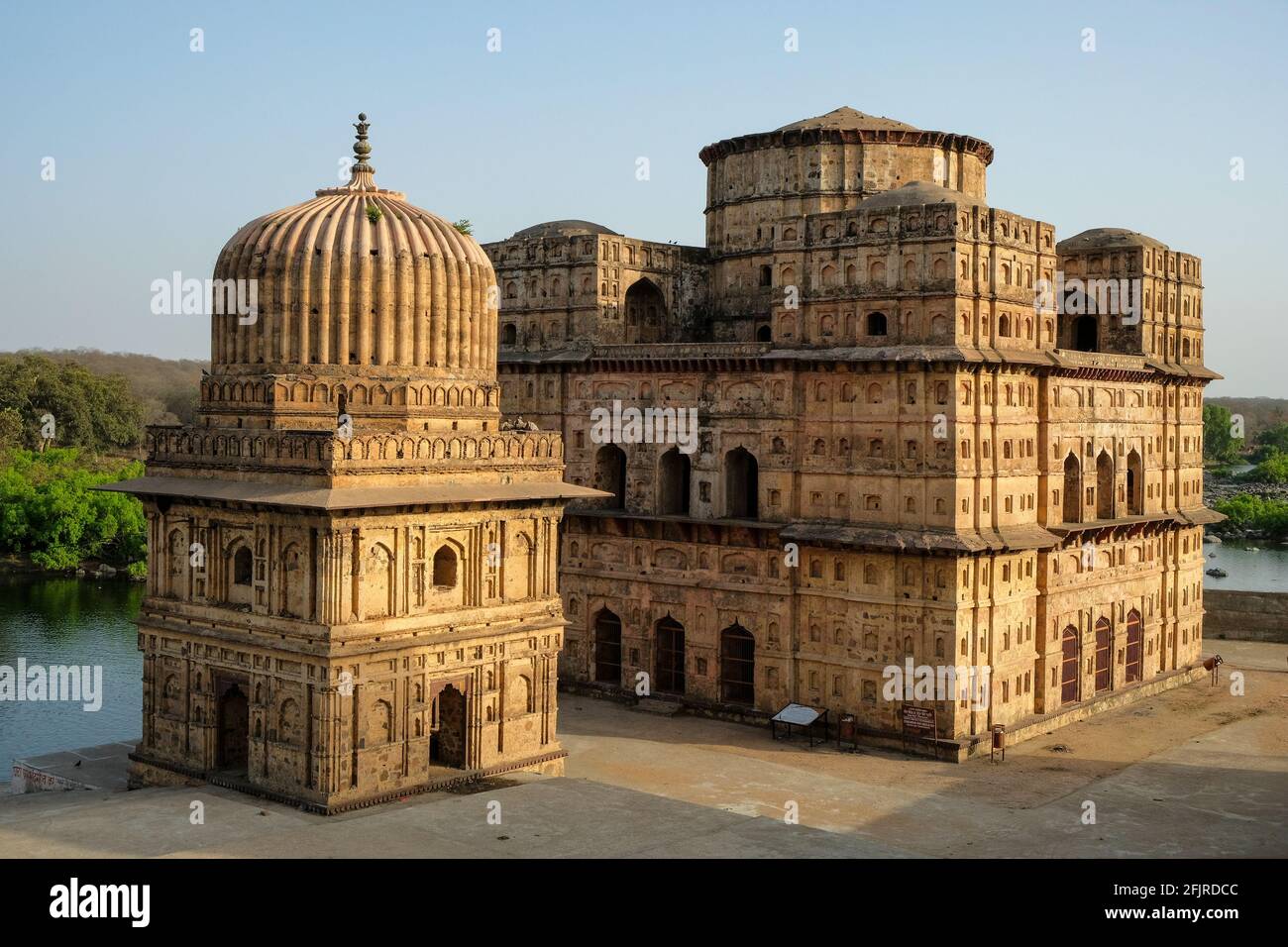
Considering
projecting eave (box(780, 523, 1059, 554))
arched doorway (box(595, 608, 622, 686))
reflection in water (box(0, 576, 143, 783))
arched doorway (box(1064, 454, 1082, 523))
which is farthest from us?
arched doorway (box(595, 608, 622, 686))

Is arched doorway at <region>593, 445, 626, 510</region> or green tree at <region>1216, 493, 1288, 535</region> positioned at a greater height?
arched doorway at <region>593, 445, 626, 510</region>

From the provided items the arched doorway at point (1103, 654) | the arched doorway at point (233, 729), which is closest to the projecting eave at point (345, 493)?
the arched doorway at point (233, 729)

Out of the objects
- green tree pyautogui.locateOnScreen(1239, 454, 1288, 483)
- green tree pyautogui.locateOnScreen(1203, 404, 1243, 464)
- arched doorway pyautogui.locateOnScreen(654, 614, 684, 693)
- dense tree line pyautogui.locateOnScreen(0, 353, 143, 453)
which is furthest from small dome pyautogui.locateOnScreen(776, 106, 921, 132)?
green tree pyautogui.locateOnScreen(1203, 404, 1243, 464)

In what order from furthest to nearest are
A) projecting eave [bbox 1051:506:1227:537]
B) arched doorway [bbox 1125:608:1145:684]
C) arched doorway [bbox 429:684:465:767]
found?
arched doorway [bbox 1125:608:1145:684] < projecting eave [bbox 1051:506:1227:537] < arched doorway [bbox 429:684:465:767]

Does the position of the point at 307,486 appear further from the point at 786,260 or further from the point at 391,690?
the point at 786,260

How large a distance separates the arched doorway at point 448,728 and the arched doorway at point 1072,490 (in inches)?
622

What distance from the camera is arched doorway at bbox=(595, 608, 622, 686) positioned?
3409cm

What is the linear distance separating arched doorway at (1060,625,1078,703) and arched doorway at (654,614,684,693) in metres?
8.49

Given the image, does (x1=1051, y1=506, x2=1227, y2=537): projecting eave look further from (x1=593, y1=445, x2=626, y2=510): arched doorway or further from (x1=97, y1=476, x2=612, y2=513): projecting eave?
(x1=97, y1=476, x2=612, y2=513): projecting eave

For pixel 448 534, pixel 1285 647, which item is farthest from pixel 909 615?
pixel 1285 647

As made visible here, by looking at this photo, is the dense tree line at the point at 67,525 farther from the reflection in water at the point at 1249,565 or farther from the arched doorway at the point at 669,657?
the reflection in water at the point at 1249,565

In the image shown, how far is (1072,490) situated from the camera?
110 feet
